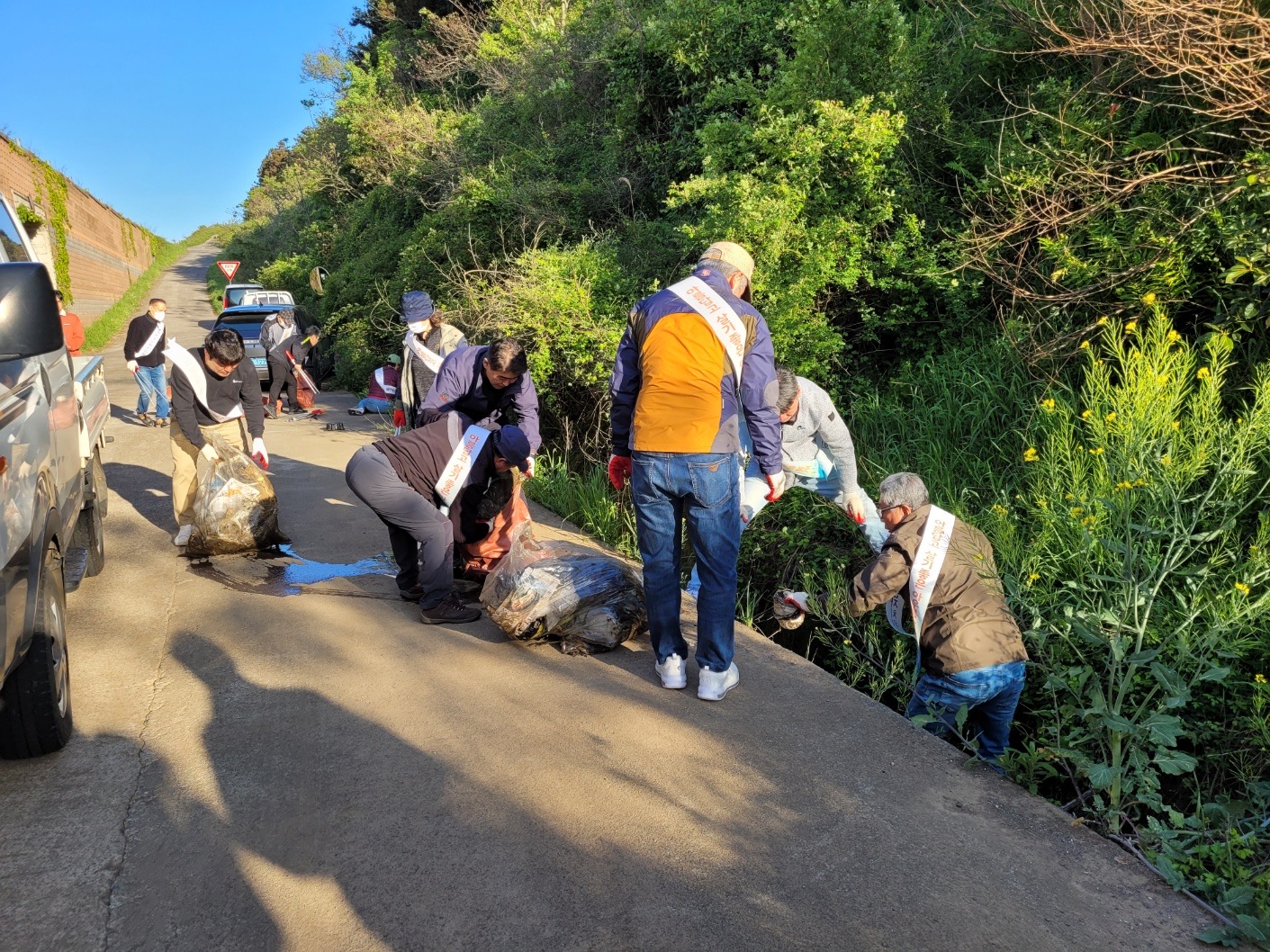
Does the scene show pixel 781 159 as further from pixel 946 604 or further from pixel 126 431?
pixel 126 431

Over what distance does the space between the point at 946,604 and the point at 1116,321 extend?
2.66 m

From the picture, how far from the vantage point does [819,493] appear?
6.04 meters

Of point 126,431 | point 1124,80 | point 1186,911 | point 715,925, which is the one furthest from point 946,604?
point 126,431

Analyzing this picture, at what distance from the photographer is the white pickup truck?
10.3 feet

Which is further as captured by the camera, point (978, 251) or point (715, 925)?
point (978, 251)

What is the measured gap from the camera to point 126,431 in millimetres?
11859

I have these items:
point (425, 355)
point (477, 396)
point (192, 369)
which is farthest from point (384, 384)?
point (477, 396)

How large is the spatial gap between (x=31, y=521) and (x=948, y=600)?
12.0 ft

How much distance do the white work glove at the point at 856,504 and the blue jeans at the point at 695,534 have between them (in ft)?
5.75

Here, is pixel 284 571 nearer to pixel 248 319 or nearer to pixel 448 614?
pixel 448 614

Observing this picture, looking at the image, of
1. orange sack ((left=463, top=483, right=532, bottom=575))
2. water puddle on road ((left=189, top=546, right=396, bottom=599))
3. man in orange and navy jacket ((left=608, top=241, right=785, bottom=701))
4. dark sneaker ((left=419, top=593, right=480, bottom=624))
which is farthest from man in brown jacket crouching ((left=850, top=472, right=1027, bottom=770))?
water puddle on road ((left=189, top=546, right=396, bottom=599))

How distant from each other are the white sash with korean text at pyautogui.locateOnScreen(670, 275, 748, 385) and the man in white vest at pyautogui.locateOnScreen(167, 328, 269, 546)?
377cm

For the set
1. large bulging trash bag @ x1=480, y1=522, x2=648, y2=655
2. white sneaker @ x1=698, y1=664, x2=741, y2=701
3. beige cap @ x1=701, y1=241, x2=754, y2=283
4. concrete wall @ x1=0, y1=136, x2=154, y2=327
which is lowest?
white sneaker @ x1=698, y1=664, x2=741, y2=701

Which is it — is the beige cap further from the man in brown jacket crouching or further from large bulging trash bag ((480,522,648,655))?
large bulging trash bag ((480,522,648,655))
